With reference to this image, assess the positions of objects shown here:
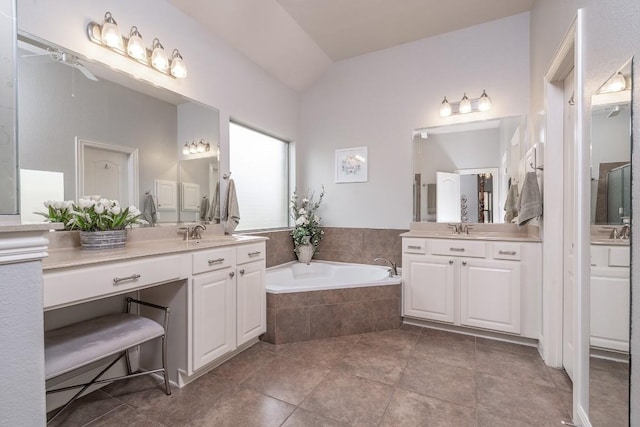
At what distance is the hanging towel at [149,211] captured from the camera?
2.15 metres

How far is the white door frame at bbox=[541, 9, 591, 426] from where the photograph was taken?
1.41m

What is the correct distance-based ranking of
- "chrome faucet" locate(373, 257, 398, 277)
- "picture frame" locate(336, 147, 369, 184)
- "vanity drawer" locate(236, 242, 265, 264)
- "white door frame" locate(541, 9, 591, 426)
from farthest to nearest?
"picture frame" locate(336, 147, 369, 184)
"chrome faucet" locate(373, 257, 398, 277)
"vanity drawer" locate(236, 242, 265, 264)
"white door frame" locate(541, 9, 591, 426)

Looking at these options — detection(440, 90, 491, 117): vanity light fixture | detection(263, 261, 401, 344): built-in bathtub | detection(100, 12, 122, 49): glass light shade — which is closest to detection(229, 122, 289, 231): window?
detection(263, 261, 401, 344): built-in bathtub

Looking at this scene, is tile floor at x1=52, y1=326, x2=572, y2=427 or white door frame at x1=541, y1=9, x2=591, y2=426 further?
tile floor at x1=52, y1=326, x2=572, y2=427

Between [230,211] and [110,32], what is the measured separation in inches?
59.7

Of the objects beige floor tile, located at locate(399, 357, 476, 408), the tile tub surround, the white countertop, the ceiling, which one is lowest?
beige floor tile, located at locate(399, 357, 476, 408)

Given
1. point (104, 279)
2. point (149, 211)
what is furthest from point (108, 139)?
point (104, 279)

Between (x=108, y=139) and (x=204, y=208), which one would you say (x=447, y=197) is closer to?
(x=204, y=208)

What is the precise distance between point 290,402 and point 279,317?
831mm

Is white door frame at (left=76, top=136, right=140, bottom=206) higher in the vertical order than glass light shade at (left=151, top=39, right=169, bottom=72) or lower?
lower

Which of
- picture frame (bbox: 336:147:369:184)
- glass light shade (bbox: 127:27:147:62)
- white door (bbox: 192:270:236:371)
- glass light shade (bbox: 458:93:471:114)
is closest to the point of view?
white door (bbox: 192:270:236:371)

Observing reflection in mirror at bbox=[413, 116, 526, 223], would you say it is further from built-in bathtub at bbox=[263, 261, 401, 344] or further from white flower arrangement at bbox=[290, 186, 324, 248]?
white flower arrangement at bbox=[290, 186, 324, 248]

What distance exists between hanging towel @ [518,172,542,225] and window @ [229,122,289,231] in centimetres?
259

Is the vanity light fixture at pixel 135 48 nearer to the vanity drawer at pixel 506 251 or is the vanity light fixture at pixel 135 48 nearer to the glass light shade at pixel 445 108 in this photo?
the glass light shade at pixel 445 108
